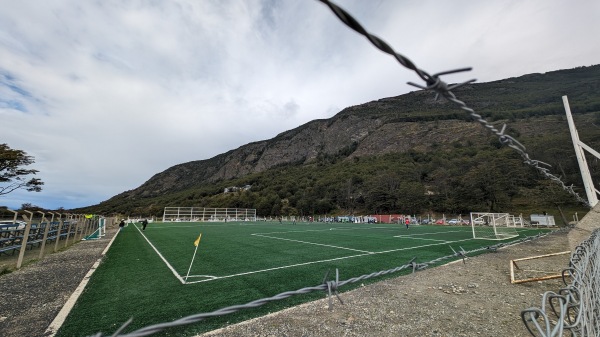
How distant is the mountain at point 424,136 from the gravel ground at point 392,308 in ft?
126

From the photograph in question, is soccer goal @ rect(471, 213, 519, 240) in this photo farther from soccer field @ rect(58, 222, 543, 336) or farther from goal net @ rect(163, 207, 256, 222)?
Answer: goal net @ rect(163, 207, 256, 222)

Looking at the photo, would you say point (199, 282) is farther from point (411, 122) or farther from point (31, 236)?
point (411, 122)

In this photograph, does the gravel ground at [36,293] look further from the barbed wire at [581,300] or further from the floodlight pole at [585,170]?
the floodlight pole at [585,170]

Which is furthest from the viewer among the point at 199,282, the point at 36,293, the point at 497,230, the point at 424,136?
the point at 424,136

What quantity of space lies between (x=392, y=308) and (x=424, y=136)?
402ft

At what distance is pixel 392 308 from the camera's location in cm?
452

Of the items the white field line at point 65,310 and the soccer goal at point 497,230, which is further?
the soccer goal at point 497,230

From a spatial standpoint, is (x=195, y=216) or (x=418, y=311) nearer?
(x=418, y=311)

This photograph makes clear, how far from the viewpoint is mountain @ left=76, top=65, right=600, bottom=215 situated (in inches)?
2899

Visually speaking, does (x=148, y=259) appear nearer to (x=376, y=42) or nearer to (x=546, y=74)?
(x=376, y=42)

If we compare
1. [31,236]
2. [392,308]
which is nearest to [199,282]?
[392,308]

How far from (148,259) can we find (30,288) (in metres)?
3.84

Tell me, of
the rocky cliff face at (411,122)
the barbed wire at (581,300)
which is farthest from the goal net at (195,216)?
the rocky cliff face at (411,122)

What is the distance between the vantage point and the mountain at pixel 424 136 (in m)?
73.6
